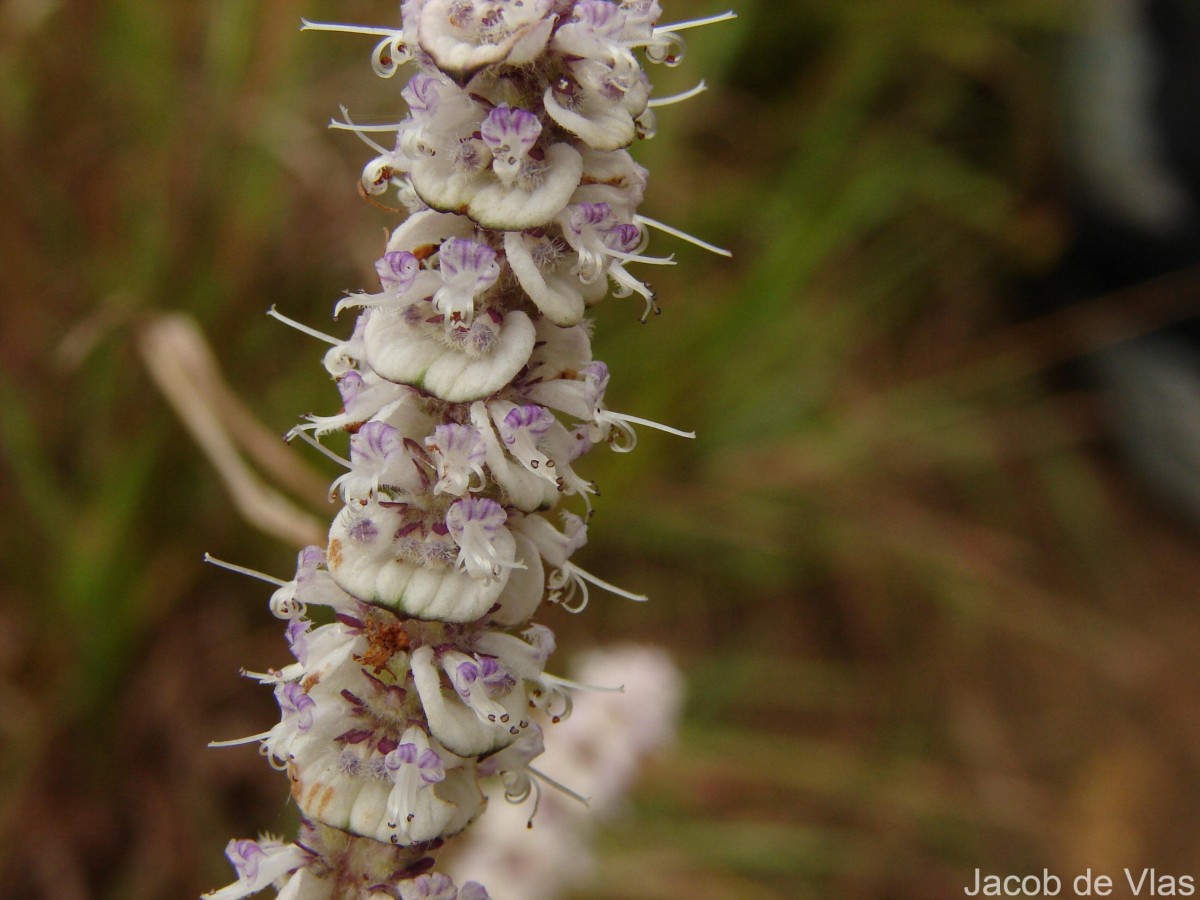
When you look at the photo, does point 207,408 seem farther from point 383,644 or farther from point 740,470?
point 740,470

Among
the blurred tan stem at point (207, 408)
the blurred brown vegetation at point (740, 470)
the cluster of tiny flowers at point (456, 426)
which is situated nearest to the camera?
the cluster of tiny flowers at point (456, 426)

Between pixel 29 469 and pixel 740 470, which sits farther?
pixel 740 470

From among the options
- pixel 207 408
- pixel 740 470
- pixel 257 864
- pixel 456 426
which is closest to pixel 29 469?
pixel 207 408

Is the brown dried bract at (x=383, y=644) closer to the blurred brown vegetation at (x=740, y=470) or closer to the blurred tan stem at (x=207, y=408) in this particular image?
the blurred tan stem at (x=207, y=408)

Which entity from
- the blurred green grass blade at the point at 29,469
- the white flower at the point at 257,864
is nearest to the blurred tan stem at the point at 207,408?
the blurred green grass blade at the point at 29,469

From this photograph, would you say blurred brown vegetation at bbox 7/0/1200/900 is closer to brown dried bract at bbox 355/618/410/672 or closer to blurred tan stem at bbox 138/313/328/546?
blurred tan stem at bbox 138/313/328/546

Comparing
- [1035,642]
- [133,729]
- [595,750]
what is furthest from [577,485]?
[1035,642]

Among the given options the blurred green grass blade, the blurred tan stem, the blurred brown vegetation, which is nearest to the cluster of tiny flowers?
the blurred tan stem
